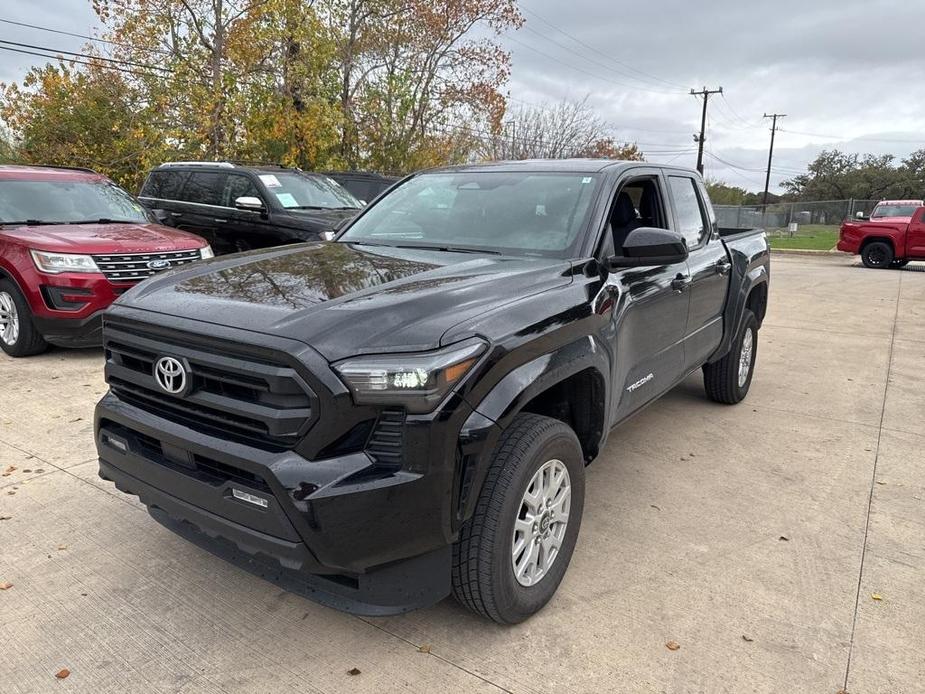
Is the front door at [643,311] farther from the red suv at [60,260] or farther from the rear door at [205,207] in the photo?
the rear door at [205,207]

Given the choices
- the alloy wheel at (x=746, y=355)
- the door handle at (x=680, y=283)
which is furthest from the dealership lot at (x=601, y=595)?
the door handle at (x=680, y=283)

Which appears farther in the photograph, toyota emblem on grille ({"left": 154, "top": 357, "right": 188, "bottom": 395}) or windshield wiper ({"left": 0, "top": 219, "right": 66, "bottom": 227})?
windshield wiper ({"left": 0, "top": 219, "right": 66, "bottom": 227})

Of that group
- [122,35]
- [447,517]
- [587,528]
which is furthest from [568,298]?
[122,35]

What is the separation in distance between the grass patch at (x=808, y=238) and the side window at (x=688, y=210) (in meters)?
22.2

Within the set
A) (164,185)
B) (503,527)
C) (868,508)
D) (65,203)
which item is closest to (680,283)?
(868,508)

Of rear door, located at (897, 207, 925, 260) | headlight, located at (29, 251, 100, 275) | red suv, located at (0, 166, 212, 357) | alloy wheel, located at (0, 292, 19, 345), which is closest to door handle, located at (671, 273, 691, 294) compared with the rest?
red suv, located at (0, 166, 212, 357)

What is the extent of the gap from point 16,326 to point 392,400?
19.1ft

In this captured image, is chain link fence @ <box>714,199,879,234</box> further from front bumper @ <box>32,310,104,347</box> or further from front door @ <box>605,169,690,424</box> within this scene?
front bumper @ <box>32,310,104,347</box>

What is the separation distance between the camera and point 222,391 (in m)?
2.34

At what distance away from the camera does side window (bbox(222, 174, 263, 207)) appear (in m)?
9.10

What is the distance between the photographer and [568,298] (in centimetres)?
285

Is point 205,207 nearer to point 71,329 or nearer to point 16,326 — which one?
point 16,326

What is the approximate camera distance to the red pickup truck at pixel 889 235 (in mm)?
17375

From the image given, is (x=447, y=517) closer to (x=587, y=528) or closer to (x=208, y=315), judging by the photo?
(x=208, y=315)
